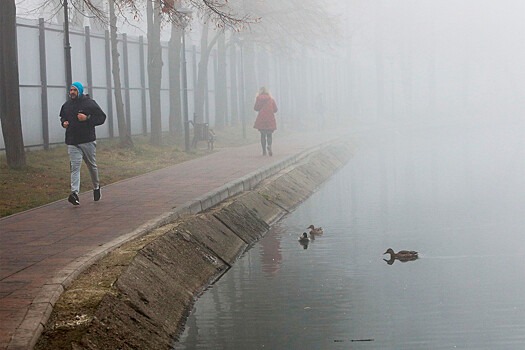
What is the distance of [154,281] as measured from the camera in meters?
12.8

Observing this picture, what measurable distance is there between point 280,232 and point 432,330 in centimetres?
841

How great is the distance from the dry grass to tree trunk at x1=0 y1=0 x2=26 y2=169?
48 cm

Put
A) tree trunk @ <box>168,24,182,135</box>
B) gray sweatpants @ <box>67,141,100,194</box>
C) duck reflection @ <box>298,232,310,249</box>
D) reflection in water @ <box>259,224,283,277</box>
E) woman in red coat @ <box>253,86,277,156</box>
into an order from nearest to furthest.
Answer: reflection in water @ <box>259,224,283,277</box>, duck reflection @ <box>298,232,310,249</box>, gray sweatpants @ <box>67,141,100,194</box>, woman in red coat @ <box>253,86,277,156</box>, tree trunk @ <box>168,24,182,135</box>

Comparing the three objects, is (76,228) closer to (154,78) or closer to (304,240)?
(304,240)

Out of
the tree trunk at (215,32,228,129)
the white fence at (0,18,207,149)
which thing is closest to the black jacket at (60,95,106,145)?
the white fence at (0,18,207,149)

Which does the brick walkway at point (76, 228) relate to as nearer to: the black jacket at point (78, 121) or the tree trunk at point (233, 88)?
the black jacket at point (78, 121)

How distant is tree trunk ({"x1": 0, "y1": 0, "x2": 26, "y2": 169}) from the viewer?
2353 cm

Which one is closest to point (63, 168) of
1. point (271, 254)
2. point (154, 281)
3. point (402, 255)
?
point (271, 254)

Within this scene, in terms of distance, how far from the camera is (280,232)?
64.0ft

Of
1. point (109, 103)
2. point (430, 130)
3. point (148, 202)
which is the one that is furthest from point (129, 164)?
point (430, 130)

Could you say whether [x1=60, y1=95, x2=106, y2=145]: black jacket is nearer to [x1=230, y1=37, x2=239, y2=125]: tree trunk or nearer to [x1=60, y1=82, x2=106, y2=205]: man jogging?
[x1=60, y1=82, x2=106, y2=205]: man jogging

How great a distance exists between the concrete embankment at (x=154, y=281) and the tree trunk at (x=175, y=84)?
57.7 feet

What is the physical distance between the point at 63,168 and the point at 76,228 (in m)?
10.1

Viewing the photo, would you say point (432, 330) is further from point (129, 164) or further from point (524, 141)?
point (524, 141)
